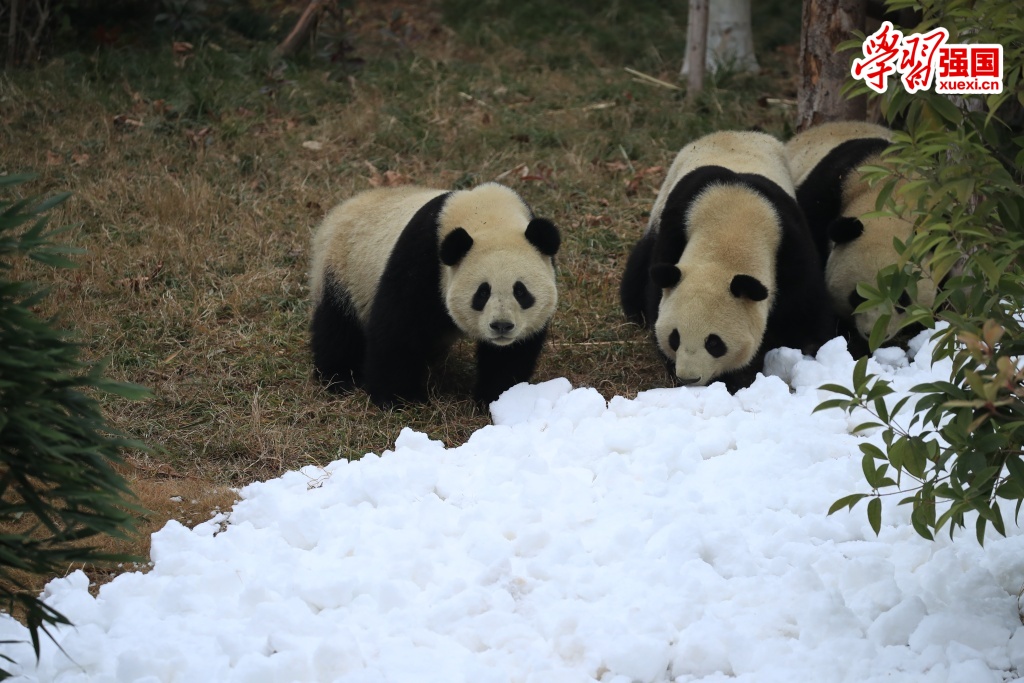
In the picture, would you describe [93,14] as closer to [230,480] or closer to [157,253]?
[157,253]

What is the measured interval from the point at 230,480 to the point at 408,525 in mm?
1129

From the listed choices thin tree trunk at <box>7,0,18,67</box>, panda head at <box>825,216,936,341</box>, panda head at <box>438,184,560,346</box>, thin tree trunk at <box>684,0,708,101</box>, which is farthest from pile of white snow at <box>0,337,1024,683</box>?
thin tree trunk at <box>7,0,18,67</box>

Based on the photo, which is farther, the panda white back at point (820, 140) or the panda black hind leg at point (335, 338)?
the panda white back at point (820, 140)

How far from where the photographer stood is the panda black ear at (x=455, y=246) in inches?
215

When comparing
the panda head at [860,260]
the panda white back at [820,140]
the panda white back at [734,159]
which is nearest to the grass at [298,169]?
the panda white back at [734,159]

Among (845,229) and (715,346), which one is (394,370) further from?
(845,229)

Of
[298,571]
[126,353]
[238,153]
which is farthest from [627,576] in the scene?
[238,153]

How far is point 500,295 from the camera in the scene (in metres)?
5.48

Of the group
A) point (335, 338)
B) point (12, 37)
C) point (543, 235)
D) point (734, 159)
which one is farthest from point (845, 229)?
point (12, 37)

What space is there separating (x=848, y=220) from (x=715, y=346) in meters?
1.41

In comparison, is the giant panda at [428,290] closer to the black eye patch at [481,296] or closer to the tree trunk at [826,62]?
the black eye patch at [481,296]

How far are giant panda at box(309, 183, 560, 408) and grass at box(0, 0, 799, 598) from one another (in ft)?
0.75

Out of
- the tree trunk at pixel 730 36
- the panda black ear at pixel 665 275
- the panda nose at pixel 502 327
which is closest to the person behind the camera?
the panda nose at pixel 502 327

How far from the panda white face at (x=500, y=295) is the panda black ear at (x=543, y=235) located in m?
0.04
